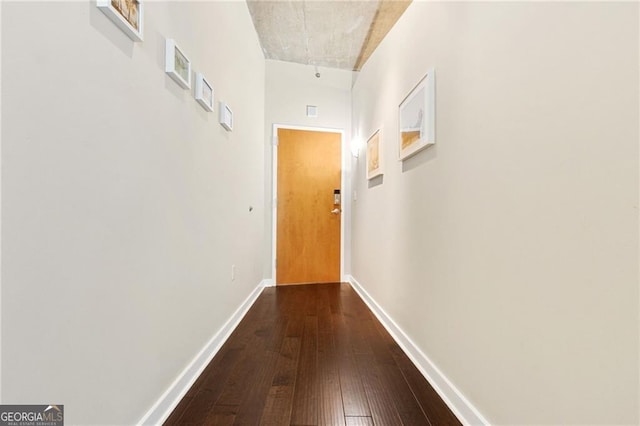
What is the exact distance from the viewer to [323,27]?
8.46 feet

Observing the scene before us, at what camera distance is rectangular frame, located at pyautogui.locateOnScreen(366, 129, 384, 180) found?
227cm

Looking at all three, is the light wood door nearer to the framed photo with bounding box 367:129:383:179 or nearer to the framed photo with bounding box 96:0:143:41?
the framed photo with bounding box 367:129:383:179

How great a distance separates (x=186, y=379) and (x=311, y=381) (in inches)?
25.0

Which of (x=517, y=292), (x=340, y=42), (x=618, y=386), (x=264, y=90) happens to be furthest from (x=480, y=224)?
(x=264, y=90)

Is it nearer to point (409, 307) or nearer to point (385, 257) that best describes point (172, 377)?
point (409, 307)

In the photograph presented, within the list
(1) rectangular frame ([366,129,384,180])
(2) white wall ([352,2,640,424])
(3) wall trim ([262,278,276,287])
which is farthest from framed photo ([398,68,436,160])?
(3) wall trim ([262,278,276,287])

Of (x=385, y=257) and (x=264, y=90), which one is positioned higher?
(x=264, y=90)

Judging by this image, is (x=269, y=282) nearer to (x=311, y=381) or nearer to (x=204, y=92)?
(x=311, y=381)

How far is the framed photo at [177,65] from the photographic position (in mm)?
1102

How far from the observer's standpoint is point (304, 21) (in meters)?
2.50

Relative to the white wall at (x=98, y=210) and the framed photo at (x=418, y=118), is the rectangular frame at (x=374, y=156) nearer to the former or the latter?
the framed photo at (x=418, y=118)

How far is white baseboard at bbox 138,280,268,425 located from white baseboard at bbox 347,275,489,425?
1.21 metres

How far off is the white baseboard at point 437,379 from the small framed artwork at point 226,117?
190 cm

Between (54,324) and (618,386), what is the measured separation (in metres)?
1.39
